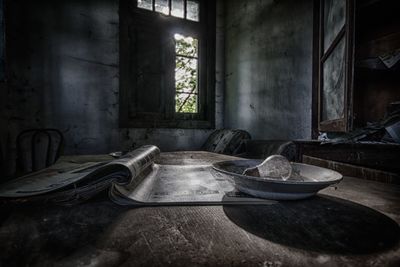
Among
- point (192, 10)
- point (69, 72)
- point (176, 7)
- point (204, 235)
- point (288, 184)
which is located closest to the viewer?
point (204, 235)

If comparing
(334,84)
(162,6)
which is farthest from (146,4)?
(334,84)

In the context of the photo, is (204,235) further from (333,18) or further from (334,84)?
(333,18)

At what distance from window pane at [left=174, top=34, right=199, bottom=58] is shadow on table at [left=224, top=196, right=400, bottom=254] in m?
3.33

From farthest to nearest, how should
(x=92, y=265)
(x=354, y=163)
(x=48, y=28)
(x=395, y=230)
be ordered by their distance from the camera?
(x=48, y=28), (x=354, y=163), (x=395, y=230), (x=92, y=265)

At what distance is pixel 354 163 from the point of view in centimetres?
125

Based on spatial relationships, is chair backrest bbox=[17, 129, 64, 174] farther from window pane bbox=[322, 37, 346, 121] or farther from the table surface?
window pane bbox=[322, 37, 346, 121]

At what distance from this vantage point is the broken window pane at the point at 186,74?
352 cm

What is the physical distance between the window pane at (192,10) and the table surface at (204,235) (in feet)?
11.9

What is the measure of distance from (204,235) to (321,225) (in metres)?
0.28

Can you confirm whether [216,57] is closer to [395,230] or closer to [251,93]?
[251,93]

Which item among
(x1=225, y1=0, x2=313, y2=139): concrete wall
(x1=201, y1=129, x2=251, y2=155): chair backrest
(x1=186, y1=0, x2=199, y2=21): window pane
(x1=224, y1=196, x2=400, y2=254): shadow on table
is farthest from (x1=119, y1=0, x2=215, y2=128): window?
(x1=224, y1=196, x2=400, y2=254): shadow on table

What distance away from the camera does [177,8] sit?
344 centimetres

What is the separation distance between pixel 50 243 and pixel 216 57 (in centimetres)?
370

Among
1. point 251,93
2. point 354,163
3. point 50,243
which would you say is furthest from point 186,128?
point 50,243
